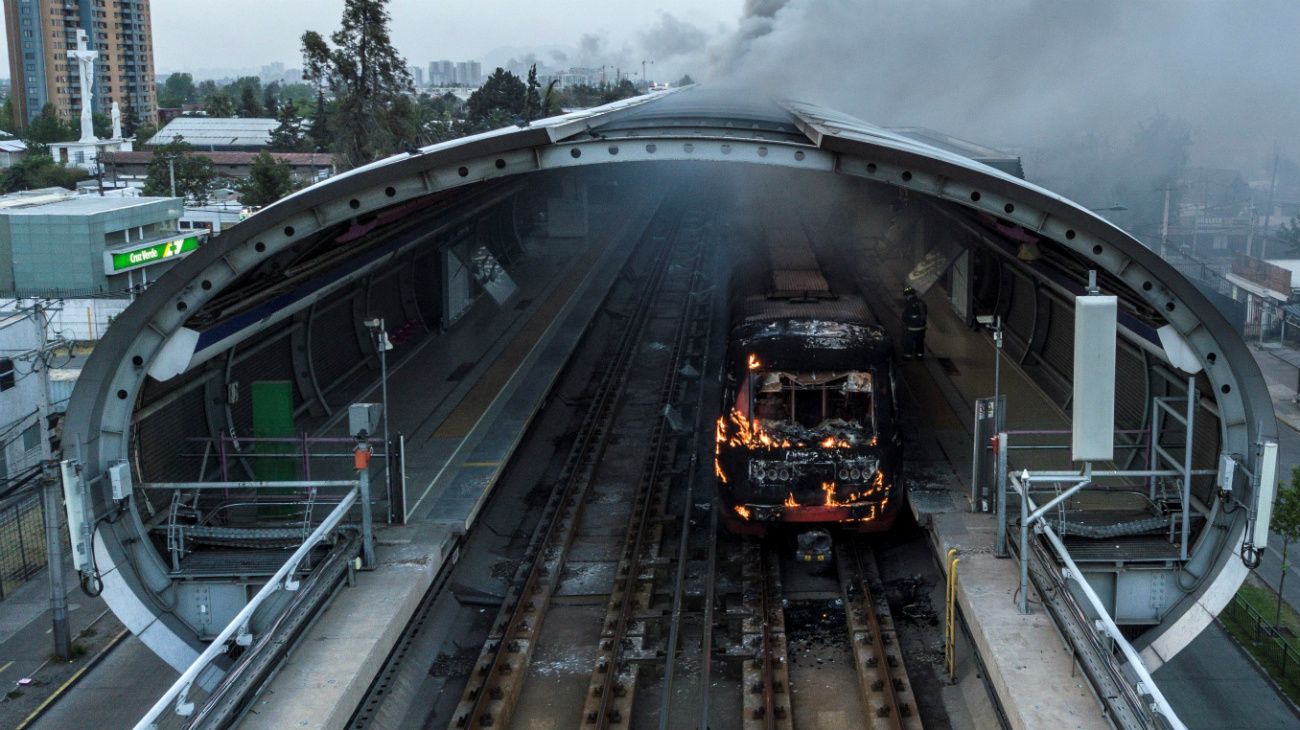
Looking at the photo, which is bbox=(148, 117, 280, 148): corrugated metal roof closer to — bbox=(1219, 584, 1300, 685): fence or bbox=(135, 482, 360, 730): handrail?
bbox=(1219, 584, 1300, 685): fence

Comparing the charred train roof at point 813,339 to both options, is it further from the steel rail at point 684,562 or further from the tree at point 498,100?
the tree at point 498,100

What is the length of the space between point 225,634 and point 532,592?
15.8 ft

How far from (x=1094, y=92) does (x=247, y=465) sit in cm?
5313

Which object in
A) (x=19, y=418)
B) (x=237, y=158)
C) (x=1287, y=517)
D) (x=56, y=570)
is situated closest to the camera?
(x=56, y=570)

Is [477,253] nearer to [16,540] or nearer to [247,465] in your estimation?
[16,540]

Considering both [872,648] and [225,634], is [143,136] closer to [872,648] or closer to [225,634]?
[872,648]

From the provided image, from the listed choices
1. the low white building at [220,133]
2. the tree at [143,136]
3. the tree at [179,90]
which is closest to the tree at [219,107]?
the low white building at [220,133]

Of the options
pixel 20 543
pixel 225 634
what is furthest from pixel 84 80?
pixel 225 634

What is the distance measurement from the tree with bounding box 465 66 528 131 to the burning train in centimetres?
5821

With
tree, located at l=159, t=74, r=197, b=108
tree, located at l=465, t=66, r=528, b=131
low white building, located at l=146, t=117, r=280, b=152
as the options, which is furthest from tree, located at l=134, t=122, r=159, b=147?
tree, located at l=159, t=74, r=197, b=108

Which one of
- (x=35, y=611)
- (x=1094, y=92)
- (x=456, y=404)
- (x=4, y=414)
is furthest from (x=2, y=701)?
(x=1094, y=92)

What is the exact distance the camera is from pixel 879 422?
40.3 feet

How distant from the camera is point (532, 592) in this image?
12641mm

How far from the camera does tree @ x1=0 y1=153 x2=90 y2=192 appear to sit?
61.8 meters
